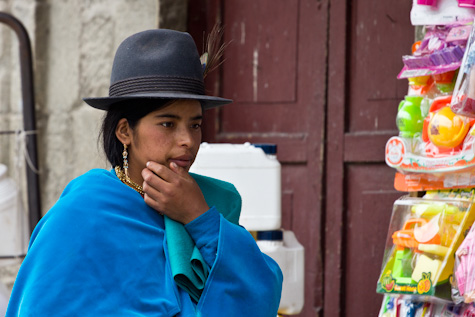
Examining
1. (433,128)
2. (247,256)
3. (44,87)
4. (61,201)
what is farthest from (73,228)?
(44,87)

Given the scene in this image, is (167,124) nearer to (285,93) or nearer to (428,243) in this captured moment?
(428,243)

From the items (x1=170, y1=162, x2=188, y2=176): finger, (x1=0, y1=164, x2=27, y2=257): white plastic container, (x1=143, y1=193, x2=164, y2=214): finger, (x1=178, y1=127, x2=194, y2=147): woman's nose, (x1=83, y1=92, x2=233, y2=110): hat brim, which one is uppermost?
(x1=83, y1=92, x2=233, y2=110): hat brim

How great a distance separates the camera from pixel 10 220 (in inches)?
161

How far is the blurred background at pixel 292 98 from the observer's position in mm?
3738

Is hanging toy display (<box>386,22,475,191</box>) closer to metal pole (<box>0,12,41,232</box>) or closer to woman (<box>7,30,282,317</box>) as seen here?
woman (<box>7,30,282,317</box>)

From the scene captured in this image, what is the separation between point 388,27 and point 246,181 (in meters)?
1.16

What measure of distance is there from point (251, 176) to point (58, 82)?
182cm

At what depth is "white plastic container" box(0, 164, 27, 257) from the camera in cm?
406

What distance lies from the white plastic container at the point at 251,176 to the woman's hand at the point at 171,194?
4.14 feet

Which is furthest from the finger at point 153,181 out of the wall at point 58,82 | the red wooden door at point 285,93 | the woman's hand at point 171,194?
the wall at point 58,82

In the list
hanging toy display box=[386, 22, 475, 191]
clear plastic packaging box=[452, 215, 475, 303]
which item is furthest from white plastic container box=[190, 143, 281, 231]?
clear plastic packaging box=[452, 215, 475, 303]

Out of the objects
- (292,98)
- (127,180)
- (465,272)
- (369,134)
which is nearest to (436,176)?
(465,272)

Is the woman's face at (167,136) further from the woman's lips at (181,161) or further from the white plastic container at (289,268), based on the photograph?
the white plastic container at (289,268)

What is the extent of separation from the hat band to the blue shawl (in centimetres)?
22
